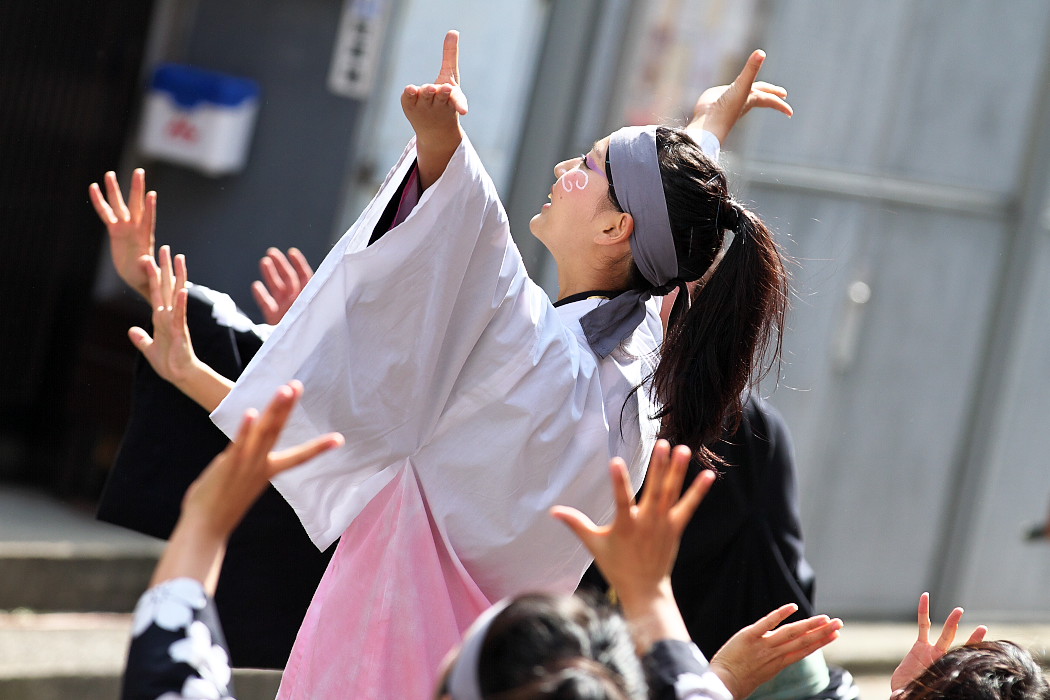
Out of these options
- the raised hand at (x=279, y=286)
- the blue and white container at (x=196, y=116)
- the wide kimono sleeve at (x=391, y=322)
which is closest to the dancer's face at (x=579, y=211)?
the wide kimono sleeve at (x=391, y=322)

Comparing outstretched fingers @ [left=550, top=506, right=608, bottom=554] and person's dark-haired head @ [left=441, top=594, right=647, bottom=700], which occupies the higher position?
outstretched fingers @ [left=550, top=506, right=608, bottom=554]

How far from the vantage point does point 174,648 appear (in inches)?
60.1

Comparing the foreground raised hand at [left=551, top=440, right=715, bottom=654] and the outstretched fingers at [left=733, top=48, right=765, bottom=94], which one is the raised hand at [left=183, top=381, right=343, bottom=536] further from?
the outstretched fingers at [left=733, top=48, right=765, bottom=94]

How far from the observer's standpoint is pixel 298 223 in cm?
517

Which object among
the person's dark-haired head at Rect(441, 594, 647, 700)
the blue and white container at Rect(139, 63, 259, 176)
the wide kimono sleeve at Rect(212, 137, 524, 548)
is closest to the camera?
the person's dark-haired head at Rect(441, 594, 647, 700)

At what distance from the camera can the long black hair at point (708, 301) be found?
7.70ft

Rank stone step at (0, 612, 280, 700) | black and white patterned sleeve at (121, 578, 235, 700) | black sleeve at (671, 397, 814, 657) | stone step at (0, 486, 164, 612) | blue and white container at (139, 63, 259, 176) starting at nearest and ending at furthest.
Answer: black and white patterned sleeve at (121, 578, 235, 700), black sleeve at (671, 397, 814, 657), stone step at (0, 612, 280, 700), stone step at (0, 486, 164, 612), blue and white container at (139, 63, 259, 176)

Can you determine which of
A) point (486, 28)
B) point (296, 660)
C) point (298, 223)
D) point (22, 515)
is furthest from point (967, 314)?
point (296, 660)

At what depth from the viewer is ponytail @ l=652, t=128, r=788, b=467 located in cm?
235

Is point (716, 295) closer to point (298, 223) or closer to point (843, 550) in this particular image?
point (298, 223)

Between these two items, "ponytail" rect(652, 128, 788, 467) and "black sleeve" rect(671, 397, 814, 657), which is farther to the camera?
"black sleeve" rect(671, 397, 814, 657)

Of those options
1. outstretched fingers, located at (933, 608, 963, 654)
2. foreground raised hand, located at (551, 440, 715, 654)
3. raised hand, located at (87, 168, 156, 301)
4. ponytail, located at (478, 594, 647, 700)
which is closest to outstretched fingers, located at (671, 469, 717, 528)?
foreground raised hand, located at (551, 440, 715, 654)

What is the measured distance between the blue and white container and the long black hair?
116 inches

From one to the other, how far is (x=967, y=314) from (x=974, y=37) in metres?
1.35
